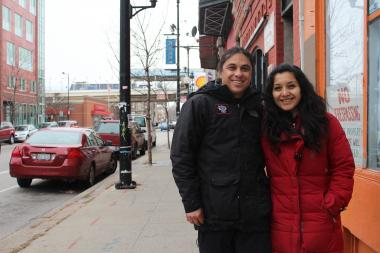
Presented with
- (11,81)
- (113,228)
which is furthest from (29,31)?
(113,228)

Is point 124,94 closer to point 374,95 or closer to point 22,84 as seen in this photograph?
point 374,95

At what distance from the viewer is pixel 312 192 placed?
2732 mm

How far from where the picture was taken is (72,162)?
11.6 metres

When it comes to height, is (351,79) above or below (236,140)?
above

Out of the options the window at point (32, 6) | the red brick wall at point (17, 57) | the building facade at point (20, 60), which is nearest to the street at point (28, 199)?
the building facade at point (20, 60)

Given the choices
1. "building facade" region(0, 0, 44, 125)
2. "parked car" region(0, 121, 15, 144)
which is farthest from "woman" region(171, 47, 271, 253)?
"building facade" region(0, 0, 44, 125)

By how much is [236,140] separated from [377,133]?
5.13ft

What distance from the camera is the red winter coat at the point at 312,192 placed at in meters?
2.72

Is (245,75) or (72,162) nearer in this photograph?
(245,75)

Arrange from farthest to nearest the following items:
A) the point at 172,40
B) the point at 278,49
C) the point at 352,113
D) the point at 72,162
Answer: the point at 172,40
the point at 72,162
the point at 278,49
the point at 352,113

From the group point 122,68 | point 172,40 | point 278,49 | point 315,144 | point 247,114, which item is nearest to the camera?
point 315,144

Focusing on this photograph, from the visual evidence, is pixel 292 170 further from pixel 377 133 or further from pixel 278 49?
pixel 278 49

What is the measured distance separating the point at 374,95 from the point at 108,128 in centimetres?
1779

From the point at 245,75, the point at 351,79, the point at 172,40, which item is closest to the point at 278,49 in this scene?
the point at 351,79
